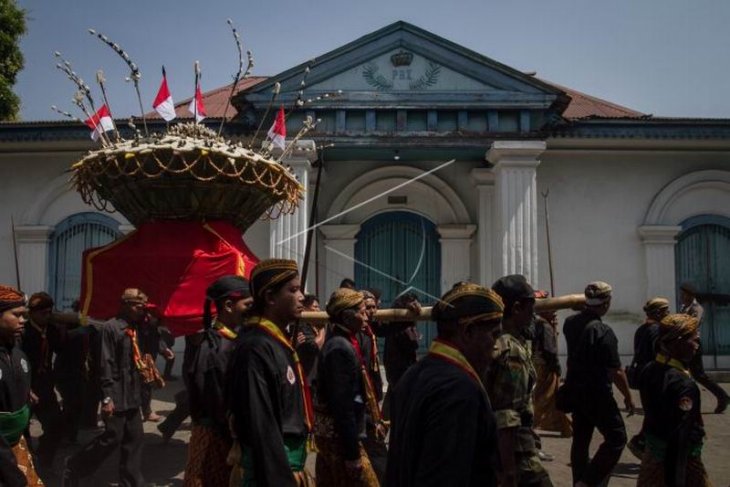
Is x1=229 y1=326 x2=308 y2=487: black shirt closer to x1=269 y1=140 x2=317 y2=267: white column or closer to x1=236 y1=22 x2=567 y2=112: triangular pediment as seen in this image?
x1=269 y1=140 x2=317 y2=267: white column

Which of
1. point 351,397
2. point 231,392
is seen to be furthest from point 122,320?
point 231,392

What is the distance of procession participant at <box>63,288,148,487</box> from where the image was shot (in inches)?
235

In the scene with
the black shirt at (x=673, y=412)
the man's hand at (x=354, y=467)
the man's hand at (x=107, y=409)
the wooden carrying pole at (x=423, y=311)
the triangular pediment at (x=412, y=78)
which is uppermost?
the triangular pediment at (x=412, y=78)

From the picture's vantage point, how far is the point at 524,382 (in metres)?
3.86

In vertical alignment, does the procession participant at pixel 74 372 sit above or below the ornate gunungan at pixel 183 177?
below

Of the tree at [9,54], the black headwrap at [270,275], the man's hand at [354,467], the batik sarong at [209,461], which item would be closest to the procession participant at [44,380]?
the batik sarong at [209,461]

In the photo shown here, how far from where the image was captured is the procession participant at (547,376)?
782 centimetres

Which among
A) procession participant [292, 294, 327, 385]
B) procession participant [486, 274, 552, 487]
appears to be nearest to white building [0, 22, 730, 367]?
procession participant [292, 294, 327, 385]

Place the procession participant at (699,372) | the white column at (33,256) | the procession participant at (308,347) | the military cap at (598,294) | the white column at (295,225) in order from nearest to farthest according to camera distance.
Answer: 1. the military cap at (598,294)
2. the procession participant at (308,347)
3. the procession participant at (699,372)
4. the white column at (295,225)
5. the white column at (33,256)

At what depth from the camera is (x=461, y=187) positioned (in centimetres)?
1313

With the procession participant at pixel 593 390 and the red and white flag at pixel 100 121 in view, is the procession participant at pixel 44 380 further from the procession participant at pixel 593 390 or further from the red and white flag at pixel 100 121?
the procession participant at pixel 593 390

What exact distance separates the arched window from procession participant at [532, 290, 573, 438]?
26.6 feet

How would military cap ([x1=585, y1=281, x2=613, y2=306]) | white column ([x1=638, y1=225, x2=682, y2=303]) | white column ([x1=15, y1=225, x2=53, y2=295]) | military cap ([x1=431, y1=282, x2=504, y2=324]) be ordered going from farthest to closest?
white column ([x1=15, y1=225, x2=53, y2=295]) < white column ([x1=638, y1=225, x2=682, y2=303]) < military cap ([x1=585, y1=281, x2=613, y2=306]) < military cap ([x1=431, y1=282, x2=504, y2=324])

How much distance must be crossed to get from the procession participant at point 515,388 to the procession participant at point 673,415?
0.93 meters
